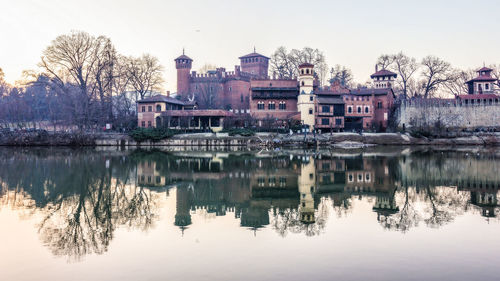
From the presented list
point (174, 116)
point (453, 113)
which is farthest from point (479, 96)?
point (174, 116)

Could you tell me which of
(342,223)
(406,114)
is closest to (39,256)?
(342,223)

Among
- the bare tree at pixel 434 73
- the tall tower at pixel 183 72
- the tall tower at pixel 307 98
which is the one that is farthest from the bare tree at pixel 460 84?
the tall tower at pixel 183 72

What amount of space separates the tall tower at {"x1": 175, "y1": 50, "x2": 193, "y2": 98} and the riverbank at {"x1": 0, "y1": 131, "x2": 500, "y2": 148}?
2104 centimetres

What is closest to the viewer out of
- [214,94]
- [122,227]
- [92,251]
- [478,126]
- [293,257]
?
[293,257]

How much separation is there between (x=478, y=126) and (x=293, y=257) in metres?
60.1

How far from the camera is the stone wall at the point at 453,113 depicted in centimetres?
5809

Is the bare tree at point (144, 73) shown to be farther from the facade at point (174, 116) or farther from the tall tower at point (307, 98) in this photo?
the tall tower at point (307, 98)

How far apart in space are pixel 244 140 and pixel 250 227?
38402 millimetres

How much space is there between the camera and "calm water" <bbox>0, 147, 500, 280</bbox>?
776 cm

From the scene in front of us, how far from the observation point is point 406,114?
2319 inches

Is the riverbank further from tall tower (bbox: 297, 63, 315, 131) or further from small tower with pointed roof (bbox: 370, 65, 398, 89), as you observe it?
small tower with pointed roof (bbox: 370, 65, 398, 89)

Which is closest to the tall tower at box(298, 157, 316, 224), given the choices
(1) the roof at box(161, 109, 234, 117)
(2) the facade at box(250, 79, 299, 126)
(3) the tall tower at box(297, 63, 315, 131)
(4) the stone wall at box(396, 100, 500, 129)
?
(1) the roof at box(161, 109, 234, 117)

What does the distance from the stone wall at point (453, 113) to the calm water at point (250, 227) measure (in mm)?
39938

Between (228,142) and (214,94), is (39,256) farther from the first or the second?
(214,94)
